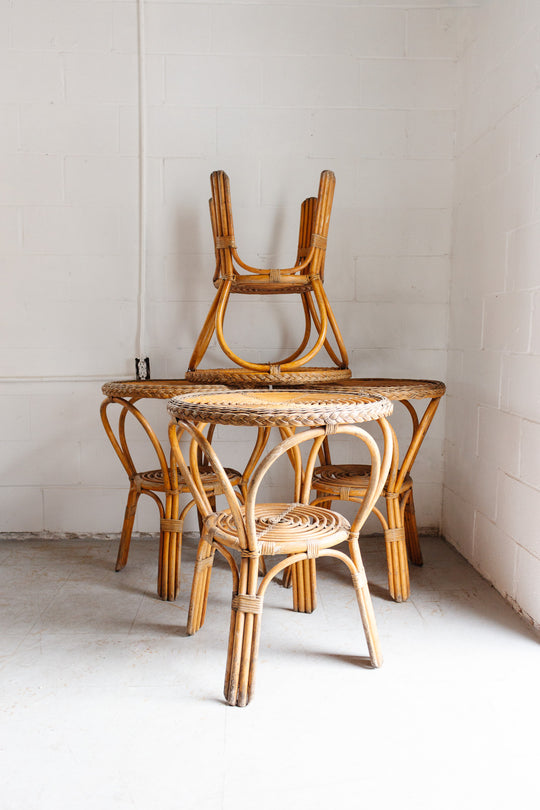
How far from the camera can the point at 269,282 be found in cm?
239

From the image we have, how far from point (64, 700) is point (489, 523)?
1551 millimetres

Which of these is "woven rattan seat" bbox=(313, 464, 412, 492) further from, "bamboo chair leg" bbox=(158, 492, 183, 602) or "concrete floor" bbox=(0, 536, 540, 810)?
"bamboo chair leg" bbox=(158, 492, 183, 602)

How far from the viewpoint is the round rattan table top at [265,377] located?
227cm

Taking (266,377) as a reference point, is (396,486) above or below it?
below

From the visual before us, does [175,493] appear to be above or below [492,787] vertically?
above

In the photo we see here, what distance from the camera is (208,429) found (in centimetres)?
274

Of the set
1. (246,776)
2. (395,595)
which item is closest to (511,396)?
(395,595)

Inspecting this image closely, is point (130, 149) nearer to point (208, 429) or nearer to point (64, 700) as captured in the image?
point (208, 429)

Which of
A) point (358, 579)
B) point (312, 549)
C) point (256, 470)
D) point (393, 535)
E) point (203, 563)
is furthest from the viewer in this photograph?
point (393, 535)

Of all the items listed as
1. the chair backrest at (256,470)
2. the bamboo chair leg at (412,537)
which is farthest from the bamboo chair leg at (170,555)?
the bamboo chair leg at (412,537)

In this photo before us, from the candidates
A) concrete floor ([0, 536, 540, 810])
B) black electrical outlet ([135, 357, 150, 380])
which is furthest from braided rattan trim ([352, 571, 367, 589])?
black electrical outlet ([135, 357, 150, 380])

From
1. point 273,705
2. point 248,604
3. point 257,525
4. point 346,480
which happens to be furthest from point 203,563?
point 346,480

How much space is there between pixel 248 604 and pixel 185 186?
1.91 m

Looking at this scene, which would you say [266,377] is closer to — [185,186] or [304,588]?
[304,588]
